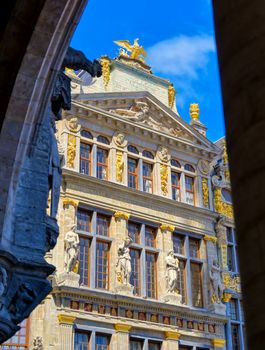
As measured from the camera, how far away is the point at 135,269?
26.4 m

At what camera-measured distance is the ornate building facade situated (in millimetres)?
24141

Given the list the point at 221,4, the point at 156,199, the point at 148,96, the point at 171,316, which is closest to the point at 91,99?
the point at 148,96

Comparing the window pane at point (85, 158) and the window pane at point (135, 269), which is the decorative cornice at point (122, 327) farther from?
the window pane at point (85, 158)

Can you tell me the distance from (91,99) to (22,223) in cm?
1937

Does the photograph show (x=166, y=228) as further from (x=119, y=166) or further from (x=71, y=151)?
(x=71, y=151)

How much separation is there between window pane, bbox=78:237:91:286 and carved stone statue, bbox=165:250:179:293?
12.0ft

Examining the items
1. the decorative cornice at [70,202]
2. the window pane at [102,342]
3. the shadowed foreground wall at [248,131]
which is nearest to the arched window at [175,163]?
the decorative cornice at [70,202]

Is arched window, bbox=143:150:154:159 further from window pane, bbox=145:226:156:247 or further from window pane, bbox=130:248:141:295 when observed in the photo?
window pane, bbox=130:248:141:295

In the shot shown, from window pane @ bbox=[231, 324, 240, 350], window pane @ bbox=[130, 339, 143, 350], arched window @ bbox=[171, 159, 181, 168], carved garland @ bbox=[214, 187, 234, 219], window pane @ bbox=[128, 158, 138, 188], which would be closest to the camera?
window pane @ bbox=[130, 339, 143, 350]

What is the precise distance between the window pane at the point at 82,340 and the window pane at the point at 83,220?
13.3 ft

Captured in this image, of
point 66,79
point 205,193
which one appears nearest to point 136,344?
point 205,193

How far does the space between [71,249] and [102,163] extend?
469 centimetres

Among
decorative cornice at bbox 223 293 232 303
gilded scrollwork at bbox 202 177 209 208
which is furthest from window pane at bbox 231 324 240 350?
gilded scrollwork at bbox 202 177 209 208

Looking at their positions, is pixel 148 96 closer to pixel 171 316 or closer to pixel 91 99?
pixel 91 99
